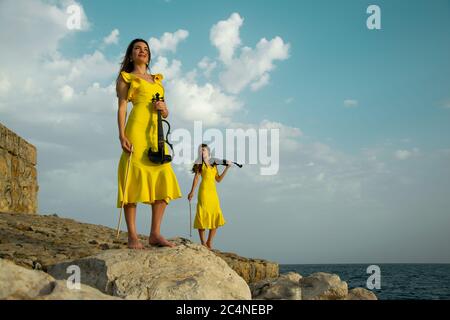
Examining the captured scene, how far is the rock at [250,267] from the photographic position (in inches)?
404

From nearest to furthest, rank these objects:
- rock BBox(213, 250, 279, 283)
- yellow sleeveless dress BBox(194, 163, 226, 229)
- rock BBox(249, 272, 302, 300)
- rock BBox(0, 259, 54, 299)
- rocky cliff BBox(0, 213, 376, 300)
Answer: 1. rock BBox(0, 259, 54, 299)
2. rocky cliff BBox(0, 213, 376, 300)
3. rock BBox(249, 272, 302, 300)
4. rock BBox(213, 250, 279, 283)
5. yellow sleeveless dress BBox(194, 163, 226, 229)

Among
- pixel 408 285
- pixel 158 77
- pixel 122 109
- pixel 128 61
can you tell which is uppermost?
pixel 128 61

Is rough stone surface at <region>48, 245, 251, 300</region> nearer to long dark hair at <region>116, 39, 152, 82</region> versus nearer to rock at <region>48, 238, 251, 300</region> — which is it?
rock at <region>48, 238, 251, 300</region>

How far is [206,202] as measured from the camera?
10492 mm

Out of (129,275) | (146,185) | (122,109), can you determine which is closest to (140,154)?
(146,185)

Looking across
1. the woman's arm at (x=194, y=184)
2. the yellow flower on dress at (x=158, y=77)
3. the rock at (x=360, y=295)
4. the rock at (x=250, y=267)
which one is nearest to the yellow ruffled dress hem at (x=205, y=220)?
the woman's arm at (x=194, y=184)

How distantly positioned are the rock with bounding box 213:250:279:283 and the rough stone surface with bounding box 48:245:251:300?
16.9 ft

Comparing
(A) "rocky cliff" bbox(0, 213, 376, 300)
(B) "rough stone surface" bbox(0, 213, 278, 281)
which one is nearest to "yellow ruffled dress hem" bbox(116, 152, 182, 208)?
(A) "rocky cliff" bbox(0, 213, 376, 300)

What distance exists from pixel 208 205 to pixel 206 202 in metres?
0.09

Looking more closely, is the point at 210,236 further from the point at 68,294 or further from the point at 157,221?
the point at 68,294

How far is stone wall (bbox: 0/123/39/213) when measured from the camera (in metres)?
13.8

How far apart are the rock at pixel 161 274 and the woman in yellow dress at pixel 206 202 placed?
5.06 m
